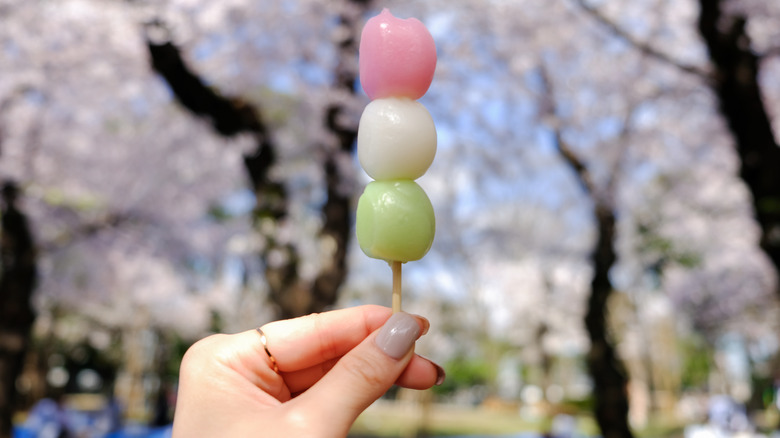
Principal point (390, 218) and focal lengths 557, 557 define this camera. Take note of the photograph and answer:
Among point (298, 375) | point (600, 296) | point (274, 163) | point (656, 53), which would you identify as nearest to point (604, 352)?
point (600, 296)

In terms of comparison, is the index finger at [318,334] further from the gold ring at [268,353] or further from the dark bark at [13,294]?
the dark bark at [13,294]

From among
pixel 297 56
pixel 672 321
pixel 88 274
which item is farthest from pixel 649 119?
pixel 672 321

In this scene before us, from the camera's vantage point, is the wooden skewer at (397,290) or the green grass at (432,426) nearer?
the wooden skewer at (397,290)

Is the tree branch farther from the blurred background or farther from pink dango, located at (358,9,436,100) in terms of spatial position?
pink dango, located at (358,9,436,100)

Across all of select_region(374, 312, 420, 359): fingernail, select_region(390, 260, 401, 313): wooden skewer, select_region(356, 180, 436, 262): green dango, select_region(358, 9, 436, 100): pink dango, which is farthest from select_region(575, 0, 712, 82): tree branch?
select_region(374, 312, 420, 359): fingernail

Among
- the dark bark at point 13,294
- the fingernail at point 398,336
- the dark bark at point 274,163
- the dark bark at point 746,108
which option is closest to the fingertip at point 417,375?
the fingernail at point 398,336

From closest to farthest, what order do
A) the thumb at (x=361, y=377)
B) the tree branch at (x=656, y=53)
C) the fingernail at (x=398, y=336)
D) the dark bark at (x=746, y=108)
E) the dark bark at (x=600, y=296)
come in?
the thumb at (x=361, y=377) → the fingernail at (x=398, y=336) → the dark bark at (x=746, y=108) → the tree branch at (x=656, y=53) → the dark bark at (x=600, y=296)
